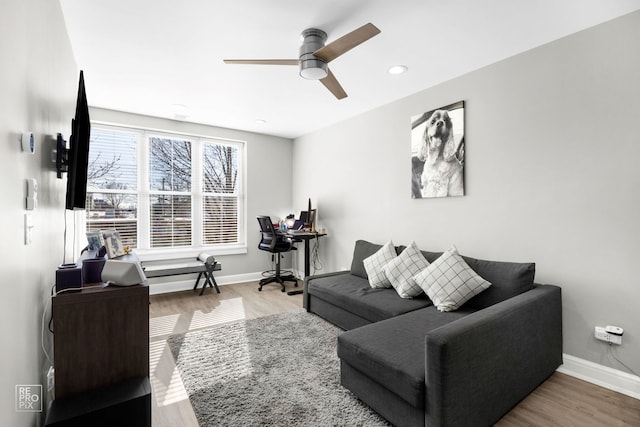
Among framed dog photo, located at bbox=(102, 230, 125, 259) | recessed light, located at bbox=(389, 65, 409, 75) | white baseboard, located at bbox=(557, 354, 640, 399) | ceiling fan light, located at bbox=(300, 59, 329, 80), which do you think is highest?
recessed light, located at bbox=(389, 65, 409, 75)

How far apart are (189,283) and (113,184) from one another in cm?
183

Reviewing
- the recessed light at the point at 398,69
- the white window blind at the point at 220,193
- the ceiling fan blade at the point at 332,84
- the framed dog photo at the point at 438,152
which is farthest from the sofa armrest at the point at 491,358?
the white window blind at the point at 220,193

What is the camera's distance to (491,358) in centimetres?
178

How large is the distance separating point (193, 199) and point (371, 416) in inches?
166

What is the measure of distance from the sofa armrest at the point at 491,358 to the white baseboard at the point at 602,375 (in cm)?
15

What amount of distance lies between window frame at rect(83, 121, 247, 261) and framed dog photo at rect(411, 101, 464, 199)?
10.3 ft

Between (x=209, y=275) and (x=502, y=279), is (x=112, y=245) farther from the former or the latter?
(x=502, y=279)

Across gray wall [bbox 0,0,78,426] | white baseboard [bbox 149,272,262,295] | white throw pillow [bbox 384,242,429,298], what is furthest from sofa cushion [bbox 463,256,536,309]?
white baseboard [bbox 149,272,262,295]

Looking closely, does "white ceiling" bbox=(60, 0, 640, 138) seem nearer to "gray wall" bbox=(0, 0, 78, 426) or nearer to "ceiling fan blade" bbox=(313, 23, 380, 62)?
"ceiling fan blade" bbox=(313, 23, 380, 62)

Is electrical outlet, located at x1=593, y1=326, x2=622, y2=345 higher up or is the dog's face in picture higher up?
the dog's face in picture

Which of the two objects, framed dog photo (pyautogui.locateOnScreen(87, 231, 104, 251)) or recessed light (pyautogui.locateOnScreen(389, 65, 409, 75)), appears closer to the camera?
framed dog photo (pyautogui.locateOnScreen(87, 231, 104, 251))

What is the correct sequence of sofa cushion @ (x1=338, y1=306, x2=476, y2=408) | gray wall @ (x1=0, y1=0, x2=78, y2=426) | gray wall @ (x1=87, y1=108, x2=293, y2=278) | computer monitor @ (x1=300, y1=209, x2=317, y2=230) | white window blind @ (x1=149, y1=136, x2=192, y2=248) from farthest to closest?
gray wall @ (x1=87, y1=108, x2=293, y2=278), computer monitor @ (x1=300, y1=209, x2=317, y2=230), white window blind @ (x1=149, y1=136, x2=192, y2=248), sofa cushion @ (x1=338, y1=306, x2=476, y2=408), gray wall @ (x1=0, y1=0, x2=78, y2=426)

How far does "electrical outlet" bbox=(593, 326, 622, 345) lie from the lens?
216 centimetres

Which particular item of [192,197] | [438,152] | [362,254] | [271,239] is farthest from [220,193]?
[438,152]
